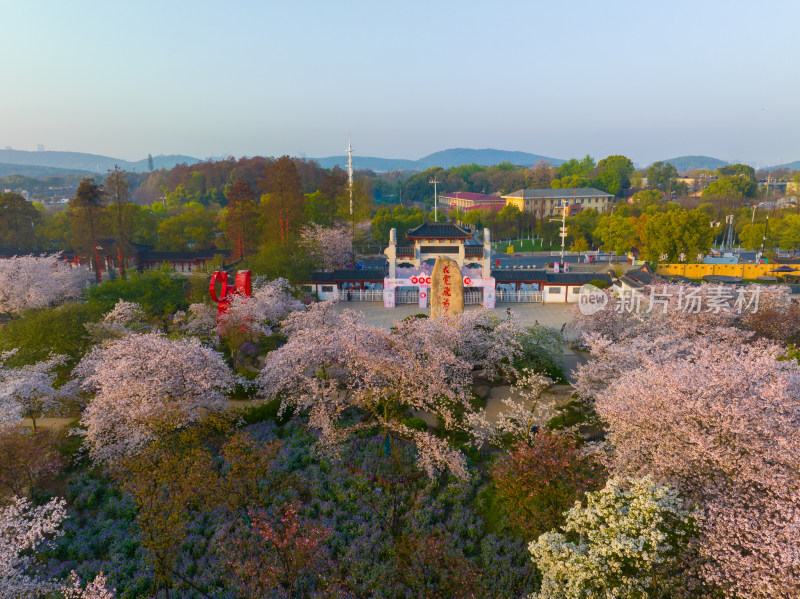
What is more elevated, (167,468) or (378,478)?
(167,468)

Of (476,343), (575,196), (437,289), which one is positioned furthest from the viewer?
(575,196)

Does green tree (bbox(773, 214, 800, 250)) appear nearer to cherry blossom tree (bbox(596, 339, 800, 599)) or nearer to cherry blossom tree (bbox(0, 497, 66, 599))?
cherry blossom tree (bbox(596, 339, 800, 599))

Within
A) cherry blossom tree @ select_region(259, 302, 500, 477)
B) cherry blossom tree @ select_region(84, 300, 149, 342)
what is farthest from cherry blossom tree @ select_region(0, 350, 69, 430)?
cherry blossom tree @ select_region(259, 302, 500, 477)

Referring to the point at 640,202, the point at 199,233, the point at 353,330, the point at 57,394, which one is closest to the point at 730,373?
the point at 353,330

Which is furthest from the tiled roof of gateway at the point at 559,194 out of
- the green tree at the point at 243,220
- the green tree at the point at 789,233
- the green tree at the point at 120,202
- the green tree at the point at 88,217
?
the green tree at the point at 88,217

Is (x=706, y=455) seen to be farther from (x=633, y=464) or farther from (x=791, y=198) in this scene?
(x=791, y=198)
